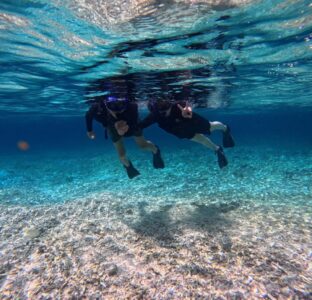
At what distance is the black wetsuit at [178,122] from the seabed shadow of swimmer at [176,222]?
3309 mm

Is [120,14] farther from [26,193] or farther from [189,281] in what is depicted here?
[26,193]

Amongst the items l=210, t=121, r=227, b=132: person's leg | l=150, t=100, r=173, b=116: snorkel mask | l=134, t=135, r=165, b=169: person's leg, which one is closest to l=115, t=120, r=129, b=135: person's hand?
l=134, t=135, r=165, b=169: person's leg

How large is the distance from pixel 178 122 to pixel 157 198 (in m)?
3.76

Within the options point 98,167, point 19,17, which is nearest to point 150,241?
point 19,17

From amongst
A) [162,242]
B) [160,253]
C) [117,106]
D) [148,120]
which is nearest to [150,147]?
[148,120]

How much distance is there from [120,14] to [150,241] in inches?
262

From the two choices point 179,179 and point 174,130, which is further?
point 179,179

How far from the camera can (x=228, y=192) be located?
1166 centimetres

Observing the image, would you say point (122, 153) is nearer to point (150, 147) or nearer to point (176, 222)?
point (150, 147)

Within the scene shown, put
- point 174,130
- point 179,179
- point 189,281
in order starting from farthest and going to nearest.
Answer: point 179,179
point 174,130
point 189,281

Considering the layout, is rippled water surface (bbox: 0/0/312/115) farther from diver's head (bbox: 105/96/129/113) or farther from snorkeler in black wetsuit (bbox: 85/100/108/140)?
snorkeler in black wetsuit (bbox: 85/100/108/140)

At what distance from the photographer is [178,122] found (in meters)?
10.4

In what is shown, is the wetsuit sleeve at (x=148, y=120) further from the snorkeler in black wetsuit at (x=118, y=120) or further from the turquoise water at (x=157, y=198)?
the turquoise water at (x=157, y=198)

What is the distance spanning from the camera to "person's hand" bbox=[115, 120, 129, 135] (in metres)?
9.93
